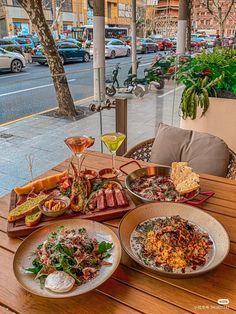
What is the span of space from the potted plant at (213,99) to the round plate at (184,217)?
2052mm

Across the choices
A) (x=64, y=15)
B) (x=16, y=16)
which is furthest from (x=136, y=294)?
(x=64, y=15)

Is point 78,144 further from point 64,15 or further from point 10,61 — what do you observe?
point 64,15

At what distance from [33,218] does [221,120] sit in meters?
2.42

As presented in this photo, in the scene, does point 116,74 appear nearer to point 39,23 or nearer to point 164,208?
point 39,23

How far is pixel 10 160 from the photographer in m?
3.59

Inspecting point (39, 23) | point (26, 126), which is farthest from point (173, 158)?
point (39, 23)

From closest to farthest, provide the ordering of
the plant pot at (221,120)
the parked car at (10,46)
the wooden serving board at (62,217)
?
the wooden serving board at (62,217) → the plant pot at (221,120) → the parked car at (10,46)

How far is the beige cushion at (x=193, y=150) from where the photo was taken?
1.77 meters

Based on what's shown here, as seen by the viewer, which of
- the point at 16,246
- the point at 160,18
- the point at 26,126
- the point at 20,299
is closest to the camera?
the point at 20,299

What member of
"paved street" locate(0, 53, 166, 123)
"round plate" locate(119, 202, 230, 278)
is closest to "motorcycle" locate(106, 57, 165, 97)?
"paved street" locate(0, 53, 166, 123)

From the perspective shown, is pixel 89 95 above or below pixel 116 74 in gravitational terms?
below

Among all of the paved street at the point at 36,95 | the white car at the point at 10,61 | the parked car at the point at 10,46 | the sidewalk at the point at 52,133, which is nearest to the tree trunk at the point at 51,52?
the paved street at the point at 36,95

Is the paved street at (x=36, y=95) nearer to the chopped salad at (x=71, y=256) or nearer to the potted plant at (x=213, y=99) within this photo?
the potted plant at (x=213, y=99)

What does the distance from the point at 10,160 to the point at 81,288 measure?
118 inches
